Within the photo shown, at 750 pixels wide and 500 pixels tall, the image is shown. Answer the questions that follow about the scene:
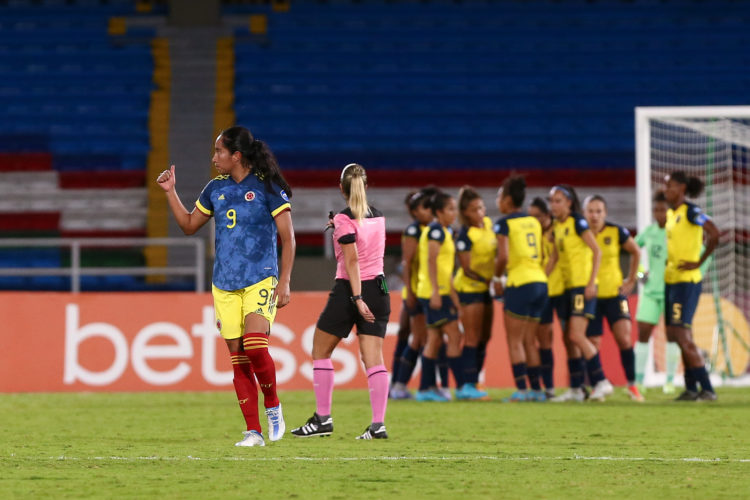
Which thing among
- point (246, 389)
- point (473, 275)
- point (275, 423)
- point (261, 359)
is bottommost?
point (275, 423)

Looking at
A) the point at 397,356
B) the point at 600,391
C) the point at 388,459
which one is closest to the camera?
the point at 388,459

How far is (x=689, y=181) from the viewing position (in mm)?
11070

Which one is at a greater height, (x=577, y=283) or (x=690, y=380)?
(x=577, y=283)

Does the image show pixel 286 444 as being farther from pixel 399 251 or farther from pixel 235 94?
pixel 235 94

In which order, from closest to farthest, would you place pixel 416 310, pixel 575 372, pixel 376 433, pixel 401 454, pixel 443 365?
pixel 401 454 → pixel 376 433 → pixel 575 372 → pixel 416 310 → pixel 443 365

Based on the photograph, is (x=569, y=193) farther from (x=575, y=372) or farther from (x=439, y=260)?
(x=575, y=372)

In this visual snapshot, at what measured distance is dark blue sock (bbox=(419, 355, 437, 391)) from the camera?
11.6 m

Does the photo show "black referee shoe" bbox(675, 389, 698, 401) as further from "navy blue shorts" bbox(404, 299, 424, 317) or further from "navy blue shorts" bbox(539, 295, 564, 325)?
"navy blue shorts" bbox(404, 299, 424, 317)

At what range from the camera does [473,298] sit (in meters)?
11.4

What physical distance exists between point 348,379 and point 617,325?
3233mm

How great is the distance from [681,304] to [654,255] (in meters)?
1.31

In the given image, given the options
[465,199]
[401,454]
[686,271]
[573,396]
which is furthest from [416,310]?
[401,454]

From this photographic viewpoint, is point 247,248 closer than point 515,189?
Yes

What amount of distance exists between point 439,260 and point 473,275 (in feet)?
1.50
